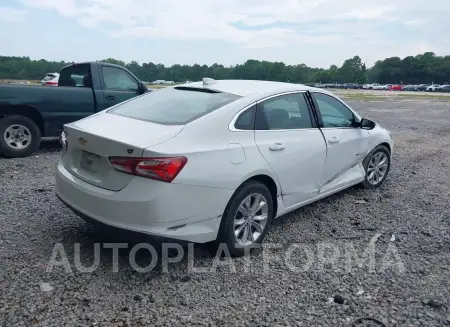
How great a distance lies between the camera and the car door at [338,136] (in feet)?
14.7

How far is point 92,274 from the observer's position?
3.24 metres

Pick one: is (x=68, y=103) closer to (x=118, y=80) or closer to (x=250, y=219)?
(x=118, y=80)

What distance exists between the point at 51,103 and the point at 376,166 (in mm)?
5625

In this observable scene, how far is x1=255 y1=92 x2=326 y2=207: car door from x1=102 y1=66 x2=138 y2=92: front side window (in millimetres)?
4869

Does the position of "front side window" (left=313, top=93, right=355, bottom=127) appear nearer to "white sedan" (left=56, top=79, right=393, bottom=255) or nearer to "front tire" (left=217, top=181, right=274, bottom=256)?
"white sedan" (left=56, top=79, right=393, bottom=255)

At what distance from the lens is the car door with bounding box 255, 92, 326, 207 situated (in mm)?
3738

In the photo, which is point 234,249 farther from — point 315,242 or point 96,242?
point 96,242

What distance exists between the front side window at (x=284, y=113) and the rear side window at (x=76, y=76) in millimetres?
5001

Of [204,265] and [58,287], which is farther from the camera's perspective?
[204,265]

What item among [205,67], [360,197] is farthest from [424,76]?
[360,197]

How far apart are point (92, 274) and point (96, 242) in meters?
0.60

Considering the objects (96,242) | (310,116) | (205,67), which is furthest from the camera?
(205,67)

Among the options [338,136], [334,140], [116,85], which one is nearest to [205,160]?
[334,140]

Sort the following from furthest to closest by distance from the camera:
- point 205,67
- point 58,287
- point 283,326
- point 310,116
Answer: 1. point 205,67
2. point 310,116
3. point 58,287
4. point 283,326
